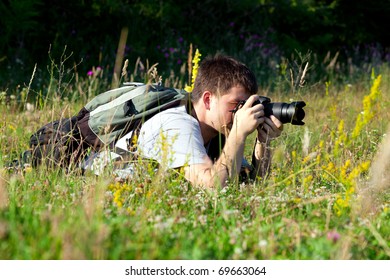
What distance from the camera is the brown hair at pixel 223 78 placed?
153 inches

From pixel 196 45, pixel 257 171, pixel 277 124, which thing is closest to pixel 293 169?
pixel 257 171

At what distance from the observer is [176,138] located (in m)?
3.41

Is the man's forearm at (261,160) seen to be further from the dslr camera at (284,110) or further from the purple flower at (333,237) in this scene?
the purple flower at (333,237)

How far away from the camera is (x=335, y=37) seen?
11977 millimetres

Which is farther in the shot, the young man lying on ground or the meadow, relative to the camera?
the young man lying on ground

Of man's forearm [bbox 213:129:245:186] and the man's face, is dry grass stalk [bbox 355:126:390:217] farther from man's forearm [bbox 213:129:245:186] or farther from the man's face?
the man's face

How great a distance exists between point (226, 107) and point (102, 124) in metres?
0.73

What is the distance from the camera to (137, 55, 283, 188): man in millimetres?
3500

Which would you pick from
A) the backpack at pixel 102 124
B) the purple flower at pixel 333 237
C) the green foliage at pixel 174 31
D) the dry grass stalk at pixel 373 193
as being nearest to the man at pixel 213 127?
the backpack at pixel 102 124

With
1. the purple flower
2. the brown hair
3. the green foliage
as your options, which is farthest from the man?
the green foliage

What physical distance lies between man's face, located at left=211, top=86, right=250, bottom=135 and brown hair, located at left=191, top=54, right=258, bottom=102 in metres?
0.03

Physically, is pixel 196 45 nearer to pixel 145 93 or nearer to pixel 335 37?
pixel 335 37

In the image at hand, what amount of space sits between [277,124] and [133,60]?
559 cm
